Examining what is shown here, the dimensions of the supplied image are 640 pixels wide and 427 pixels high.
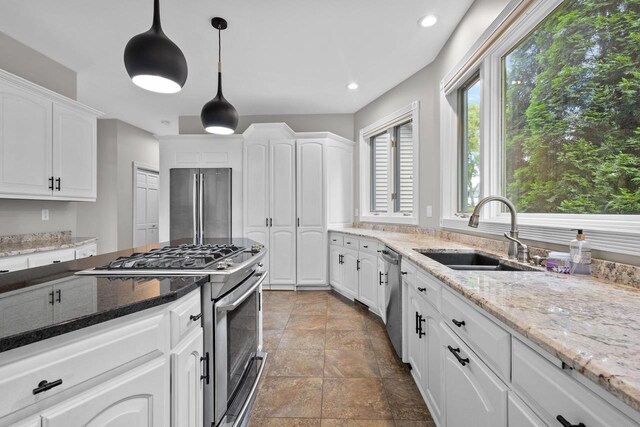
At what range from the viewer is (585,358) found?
20.7 inches

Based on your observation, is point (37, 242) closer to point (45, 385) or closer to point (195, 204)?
point (195, 204)

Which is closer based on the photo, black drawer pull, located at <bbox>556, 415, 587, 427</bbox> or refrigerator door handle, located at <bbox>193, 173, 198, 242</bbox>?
black drawer pull, located at <bbox>556, 415, 587, 427</bbox>

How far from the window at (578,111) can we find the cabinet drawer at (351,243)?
1.79 m

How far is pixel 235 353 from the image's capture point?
57.9 inches

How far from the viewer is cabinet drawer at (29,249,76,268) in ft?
7.70

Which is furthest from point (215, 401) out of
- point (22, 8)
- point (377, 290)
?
point (22, 8)

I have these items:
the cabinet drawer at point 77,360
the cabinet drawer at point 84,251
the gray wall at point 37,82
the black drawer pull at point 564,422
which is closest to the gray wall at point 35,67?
the gray wall at point 37,82

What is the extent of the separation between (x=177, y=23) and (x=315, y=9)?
1231 millimetres

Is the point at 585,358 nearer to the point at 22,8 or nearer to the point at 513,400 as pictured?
the point at 513,400

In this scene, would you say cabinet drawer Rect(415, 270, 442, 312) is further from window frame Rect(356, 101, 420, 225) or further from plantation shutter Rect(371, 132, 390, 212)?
plantation shutter Rect(371, 132, 390, 212)

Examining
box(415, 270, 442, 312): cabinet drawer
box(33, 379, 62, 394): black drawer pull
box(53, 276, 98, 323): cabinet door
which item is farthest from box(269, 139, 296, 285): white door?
box(33, 379, 62, 394): black drawer pull

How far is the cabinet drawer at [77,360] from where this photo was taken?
1.97 feet

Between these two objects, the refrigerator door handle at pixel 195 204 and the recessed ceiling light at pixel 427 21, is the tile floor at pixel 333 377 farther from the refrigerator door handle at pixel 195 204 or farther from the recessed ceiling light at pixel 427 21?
the recessed ceiling light at pixel 427 21

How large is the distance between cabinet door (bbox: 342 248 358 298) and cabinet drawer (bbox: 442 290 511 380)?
7.11 ft
